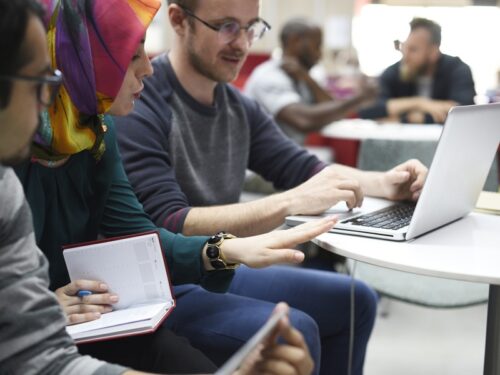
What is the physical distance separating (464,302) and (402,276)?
0.20m

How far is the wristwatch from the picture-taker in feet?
3.90

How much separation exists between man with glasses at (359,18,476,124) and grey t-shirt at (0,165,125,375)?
2.89 metres

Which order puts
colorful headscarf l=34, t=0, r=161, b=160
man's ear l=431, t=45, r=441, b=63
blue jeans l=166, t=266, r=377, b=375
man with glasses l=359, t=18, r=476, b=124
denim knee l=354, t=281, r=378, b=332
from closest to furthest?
colorful headscarf l=34, t=0, r=161, b=160
blue jeans l=166, t=266, r=377, b=375
denim knee l=354, t=281, r=378, b=332
man with glasses l=359, t=18, r=476, b=124
man's ear l=431, t=45, r=441, b=63

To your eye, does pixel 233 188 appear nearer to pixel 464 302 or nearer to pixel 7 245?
pixel 464 302

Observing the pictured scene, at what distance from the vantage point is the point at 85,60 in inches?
41.4

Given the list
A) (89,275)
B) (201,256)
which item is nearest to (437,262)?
(201,256)

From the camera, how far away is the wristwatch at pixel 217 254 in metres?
1.19

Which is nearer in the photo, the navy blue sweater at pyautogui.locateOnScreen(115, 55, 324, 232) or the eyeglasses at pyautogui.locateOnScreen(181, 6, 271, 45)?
the navy blue sweater at pyautogui.locateOnScreen(115, 55, 324, 232)

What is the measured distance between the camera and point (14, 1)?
677 mm

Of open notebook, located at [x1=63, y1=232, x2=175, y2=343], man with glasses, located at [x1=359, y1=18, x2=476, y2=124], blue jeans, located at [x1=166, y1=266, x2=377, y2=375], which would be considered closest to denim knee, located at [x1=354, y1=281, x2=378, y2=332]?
blue jeans, located at [x1=166, y1=266, x2=377, y2=375]

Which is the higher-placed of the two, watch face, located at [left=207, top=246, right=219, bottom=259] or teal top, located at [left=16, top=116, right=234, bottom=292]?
teal top, located at [left=16, top=116, right=234, bottom=292]

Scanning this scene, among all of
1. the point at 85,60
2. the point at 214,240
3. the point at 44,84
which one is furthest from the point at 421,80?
the point at 44,84

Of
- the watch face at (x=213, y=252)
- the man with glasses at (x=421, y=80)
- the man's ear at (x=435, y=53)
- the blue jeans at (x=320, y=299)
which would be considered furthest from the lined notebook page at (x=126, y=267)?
the man's ear at (x=435, y=53)

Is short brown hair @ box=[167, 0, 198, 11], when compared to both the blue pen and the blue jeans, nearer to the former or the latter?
the blue jeans
